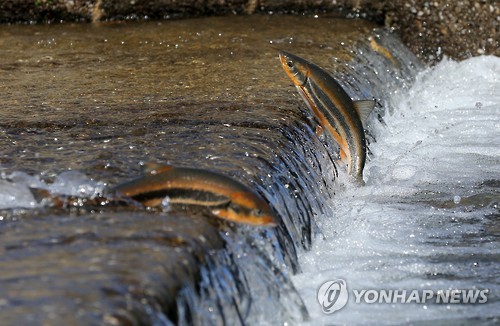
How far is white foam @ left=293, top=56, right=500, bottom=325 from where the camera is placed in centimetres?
436

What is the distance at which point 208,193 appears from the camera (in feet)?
12.4

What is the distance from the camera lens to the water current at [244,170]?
3.44 m

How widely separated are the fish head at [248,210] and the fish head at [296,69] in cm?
173

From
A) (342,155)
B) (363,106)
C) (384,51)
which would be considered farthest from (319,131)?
(384,51)

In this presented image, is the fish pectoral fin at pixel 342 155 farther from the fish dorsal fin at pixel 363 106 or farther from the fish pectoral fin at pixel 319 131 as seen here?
the fish dorsal fin at pixel 363 106

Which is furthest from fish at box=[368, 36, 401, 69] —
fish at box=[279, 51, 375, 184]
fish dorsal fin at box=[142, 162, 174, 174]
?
fish dorsal fin at box=[142, 162, 174, 174]

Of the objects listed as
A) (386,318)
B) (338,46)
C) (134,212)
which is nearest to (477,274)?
(386,318)

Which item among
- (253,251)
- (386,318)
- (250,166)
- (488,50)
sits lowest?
(386,318)

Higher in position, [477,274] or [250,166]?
[250,166]

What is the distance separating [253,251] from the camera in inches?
159

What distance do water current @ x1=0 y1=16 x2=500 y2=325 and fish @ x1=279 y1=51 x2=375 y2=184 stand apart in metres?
0.20

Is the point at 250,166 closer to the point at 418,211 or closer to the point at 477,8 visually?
the point at 418,211

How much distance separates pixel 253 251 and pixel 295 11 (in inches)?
245

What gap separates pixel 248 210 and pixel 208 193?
17 centimetres
